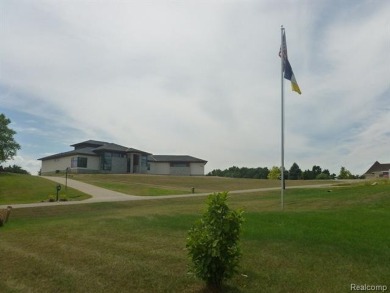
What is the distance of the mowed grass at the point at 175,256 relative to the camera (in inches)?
281

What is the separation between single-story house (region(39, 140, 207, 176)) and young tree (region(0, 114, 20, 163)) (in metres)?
8.76

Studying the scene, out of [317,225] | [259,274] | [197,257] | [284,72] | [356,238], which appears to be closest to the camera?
[197,257]

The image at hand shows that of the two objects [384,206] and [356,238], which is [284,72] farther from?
[356,238]

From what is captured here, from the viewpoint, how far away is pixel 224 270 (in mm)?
6492

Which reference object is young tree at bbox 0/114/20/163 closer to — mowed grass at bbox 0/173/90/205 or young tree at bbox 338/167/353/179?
mowed grass at bbox 0/173/90/205

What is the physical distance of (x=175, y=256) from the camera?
29.5 feet

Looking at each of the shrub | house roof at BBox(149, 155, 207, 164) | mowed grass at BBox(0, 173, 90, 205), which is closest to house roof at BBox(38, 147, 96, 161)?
house roof at BBox(149, 155, 207, 164)

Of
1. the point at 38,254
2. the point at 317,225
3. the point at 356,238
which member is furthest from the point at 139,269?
the point at 317,225

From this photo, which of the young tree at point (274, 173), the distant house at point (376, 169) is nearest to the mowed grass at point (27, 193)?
the young tree at point (274, 173)

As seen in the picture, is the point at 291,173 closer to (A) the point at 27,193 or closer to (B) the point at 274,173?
(B) the point at 274,173

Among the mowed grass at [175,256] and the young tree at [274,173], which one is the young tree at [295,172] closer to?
the young tree at [274,173]

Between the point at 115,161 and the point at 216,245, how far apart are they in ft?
211

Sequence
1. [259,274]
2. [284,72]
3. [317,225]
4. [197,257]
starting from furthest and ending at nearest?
[284,72], [317,225], [259,274], [197,257]

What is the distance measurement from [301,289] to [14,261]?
20.9 ft
